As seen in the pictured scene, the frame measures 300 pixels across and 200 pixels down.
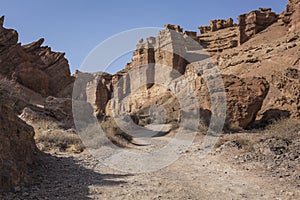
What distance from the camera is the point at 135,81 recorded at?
52688 millimetres

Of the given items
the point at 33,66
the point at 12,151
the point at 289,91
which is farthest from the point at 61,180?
the point at 33,66

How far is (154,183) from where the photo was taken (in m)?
5.86

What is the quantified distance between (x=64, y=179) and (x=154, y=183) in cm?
195

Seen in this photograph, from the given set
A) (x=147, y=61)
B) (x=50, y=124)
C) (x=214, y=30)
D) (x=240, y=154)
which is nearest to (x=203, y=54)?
(x=147, y=61)

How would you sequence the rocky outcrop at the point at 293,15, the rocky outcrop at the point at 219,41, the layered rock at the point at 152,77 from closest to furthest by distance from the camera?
the layered rock at the point at 152,77 → the rocky outcrop at the point at 293,15 → the rocky outcrop at the point at 219,41

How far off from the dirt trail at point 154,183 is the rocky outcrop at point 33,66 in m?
23.5

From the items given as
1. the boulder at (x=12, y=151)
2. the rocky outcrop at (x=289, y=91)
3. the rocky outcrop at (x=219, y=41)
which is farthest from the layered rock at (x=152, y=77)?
the boulder at (x=12, y=151)

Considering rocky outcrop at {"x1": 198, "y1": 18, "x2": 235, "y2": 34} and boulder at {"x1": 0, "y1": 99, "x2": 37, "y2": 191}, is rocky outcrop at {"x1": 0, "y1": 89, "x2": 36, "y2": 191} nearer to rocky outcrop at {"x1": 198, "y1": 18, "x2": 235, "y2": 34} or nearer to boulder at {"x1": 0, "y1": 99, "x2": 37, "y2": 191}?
boulder at {"x1": 0, "y1": 99, "x2": 37, "y2": 191}

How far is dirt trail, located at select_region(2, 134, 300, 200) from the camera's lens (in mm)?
4960

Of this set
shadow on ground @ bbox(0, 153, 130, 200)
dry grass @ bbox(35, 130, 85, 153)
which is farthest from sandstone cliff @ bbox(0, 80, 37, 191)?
dry grass @ bbox(35, 130, 85, 153)

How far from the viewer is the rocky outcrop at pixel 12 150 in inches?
189

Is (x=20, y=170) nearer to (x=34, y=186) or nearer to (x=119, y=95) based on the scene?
(x=34, y=186)

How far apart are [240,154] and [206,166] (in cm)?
130

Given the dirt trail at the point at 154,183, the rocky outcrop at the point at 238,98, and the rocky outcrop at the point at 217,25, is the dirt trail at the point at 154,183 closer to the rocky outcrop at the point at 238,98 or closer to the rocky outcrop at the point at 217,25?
the rocky outcrop at the point at 238,98
